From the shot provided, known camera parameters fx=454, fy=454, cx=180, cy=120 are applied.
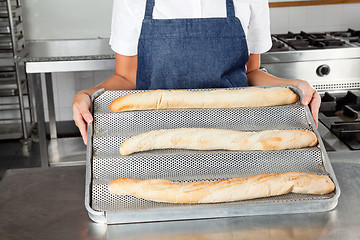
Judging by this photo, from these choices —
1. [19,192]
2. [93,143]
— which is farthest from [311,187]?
[19,192]

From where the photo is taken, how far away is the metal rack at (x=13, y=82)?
4.55 meters

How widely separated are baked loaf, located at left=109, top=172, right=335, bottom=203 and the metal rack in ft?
11.9

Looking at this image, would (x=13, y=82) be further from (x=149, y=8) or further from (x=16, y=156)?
(x=149, y=8)

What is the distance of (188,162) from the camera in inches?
50.6

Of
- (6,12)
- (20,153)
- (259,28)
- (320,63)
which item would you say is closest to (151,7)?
(259,28)

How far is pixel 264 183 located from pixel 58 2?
4.25 meters

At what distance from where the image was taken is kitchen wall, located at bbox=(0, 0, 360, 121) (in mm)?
4898

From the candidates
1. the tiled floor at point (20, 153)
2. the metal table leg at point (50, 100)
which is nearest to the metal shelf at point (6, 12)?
the metal table leg at point (50, 100)

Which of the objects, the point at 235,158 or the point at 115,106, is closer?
the point at 235,158

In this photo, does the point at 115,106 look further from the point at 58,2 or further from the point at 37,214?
the point at 58,2

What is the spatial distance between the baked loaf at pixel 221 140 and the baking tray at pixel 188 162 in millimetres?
20

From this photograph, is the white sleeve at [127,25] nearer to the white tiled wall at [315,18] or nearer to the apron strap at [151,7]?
the apron strap at [151,7]

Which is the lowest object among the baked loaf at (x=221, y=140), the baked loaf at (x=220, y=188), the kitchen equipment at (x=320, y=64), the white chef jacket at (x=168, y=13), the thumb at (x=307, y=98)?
the kitchen equipment at (x=320, y=64)

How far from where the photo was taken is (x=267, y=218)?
118 centimetres
